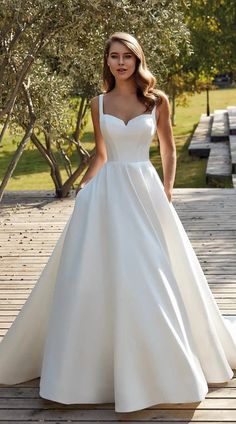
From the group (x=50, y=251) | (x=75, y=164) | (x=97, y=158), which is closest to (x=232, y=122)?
(x=75, y=164)

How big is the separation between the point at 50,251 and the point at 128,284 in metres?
4.76

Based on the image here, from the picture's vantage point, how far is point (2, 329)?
Result: 599cm

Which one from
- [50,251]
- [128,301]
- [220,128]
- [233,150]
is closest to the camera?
Result: [128,301]

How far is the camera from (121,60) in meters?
4.47

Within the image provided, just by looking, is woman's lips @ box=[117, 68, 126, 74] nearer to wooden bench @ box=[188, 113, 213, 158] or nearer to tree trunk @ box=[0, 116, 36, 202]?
tree trunk @ box=[0, 116, 36, 202]

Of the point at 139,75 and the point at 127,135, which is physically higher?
the point at 139,75

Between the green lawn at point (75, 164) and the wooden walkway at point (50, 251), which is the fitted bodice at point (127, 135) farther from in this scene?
the green lawn at point (75, 164)

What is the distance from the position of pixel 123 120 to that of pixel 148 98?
0.20 m

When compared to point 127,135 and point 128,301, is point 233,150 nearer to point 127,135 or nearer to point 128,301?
point 127,135

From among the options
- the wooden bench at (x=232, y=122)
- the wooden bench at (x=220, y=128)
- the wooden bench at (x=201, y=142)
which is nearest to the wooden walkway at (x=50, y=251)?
the wooden bench at (x=201, y=142)

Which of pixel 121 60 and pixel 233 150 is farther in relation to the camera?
pixel 233 150

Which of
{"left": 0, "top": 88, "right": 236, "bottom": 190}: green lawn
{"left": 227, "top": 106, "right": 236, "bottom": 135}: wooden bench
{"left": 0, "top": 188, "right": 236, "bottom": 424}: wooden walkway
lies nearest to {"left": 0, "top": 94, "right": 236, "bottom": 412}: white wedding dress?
{"left": 0, "top": 188, "right": 236, "bottom": 424}: wooden walkway

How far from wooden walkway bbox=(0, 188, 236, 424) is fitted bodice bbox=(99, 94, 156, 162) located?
148 cm

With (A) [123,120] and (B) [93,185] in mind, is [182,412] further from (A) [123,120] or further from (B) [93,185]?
(A) [123,120]
